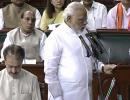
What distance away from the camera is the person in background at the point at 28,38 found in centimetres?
512

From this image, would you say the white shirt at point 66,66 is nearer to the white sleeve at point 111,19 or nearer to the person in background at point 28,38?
the person in background at point 28,38

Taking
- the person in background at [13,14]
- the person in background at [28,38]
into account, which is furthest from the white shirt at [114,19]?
the person in background at [28,38]

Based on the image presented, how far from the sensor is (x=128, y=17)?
6.28 meters

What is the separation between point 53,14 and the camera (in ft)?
19.9

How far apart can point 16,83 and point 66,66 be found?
41 centimetres

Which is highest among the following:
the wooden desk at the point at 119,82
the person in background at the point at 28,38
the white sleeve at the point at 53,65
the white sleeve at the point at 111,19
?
the white sleeve at the point at 111,19

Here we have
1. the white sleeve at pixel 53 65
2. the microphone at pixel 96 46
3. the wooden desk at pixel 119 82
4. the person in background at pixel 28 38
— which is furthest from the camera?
the person in background at pixel 28 38

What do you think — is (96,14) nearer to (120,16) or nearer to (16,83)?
(120,16)

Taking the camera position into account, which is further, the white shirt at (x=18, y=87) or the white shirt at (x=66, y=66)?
the white shirt at (x=66, y=66)

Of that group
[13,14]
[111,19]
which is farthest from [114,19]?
[13,14]

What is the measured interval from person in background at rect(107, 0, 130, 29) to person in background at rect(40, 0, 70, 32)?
2.48 feet

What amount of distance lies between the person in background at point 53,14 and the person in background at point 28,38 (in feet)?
2.43

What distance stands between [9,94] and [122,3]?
11.0 feet

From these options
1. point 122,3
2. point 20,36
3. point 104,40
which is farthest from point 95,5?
point 20,36
